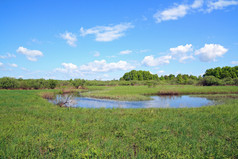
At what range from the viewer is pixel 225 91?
41562 mm

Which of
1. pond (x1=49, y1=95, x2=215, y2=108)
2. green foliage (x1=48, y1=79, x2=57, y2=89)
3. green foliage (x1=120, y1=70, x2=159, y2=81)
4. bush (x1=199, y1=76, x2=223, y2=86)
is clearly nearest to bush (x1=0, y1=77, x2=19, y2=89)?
green foliage (x1=48, y1=79, x2=57, y2=89)

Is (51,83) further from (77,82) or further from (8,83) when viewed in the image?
(8,83)

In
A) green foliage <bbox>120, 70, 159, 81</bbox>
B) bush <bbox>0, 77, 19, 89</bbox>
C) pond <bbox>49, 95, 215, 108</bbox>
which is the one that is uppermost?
green foliage <bbox>120, 70, 159, 81</bbox>

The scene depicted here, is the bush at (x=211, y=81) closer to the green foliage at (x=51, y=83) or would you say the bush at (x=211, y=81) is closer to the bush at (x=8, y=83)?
the green foliage at (x=51, y=83)

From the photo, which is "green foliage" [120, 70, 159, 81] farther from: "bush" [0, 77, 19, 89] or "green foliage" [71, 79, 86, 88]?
"bush" [0, 77, 19, 89]

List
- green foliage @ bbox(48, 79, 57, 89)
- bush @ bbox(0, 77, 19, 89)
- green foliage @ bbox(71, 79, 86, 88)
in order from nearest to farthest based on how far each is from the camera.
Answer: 1. bush @ bbox(0, 77, 19, 89)
2. green foliage @ bbox(48, 79, 57, 89)
3. green foliage @ bbox(71, 79, 86, 88)

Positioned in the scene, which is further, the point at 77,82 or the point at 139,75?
the point at 139,75

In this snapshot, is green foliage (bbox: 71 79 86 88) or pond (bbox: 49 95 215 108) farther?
green foliage (bbox: 71 79 86 88)

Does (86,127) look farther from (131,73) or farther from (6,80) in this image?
(131,73)

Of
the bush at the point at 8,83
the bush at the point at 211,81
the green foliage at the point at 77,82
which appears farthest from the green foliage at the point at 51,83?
the bush at the point at 211,81

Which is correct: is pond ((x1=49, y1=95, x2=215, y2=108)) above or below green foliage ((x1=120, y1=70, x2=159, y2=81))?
below

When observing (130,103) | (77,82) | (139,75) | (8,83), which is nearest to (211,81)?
(77,82)

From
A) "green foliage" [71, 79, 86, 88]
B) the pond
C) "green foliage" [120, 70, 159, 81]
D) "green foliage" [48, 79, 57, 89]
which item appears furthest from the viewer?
"green foliage" [120, 70, 159, 81]

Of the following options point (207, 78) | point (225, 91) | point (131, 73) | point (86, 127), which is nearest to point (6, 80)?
point (86, 127)
